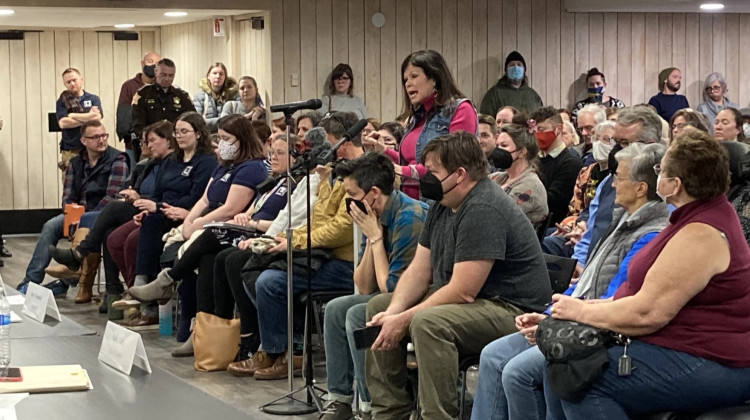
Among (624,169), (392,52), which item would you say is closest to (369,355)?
(624,169)

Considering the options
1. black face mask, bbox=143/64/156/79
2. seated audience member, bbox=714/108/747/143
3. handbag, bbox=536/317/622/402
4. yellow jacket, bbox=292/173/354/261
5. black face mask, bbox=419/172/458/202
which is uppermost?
black face mask, bbox=143/64/156/79

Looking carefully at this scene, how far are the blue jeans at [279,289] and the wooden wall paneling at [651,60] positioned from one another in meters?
6.98

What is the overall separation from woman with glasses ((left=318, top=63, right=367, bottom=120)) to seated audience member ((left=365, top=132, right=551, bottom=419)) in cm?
596

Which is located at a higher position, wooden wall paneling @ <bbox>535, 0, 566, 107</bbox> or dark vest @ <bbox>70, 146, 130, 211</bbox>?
wooden wall paneling @ <bbox>535, 0, 566, 107</bbox>

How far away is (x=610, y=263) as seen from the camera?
365 cm

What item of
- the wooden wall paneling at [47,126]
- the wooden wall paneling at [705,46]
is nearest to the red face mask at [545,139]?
the wooden wall paneling at [705,46]

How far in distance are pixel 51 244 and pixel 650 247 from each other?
5.64m

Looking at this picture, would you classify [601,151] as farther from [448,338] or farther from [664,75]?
[664,75]

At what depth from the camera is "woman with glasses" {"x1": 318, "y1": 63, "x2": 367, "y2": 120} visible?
10.1 metres

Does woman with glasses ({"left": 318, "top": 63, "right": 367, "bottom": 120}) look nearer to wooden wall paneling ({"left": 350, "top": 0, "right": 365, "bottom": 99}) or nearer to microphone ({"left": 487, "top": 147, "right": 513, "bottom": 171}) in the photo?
wooden wall paneling ({"left": 350, "top": 0, "right": 365, "bottom": 99})

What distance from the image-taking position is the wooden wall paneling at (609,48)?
11320mm

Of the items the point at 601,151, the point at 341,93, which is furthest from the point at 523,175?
the point at 341,93

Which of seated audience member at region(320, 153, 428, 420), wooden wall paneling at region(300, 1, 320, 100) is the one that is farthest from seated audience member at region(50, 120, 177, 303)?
wooden wall paneling at region(300, 1, 320, 100)

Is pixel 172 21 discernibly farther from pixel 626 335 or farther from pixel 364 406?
pixel 626 335
